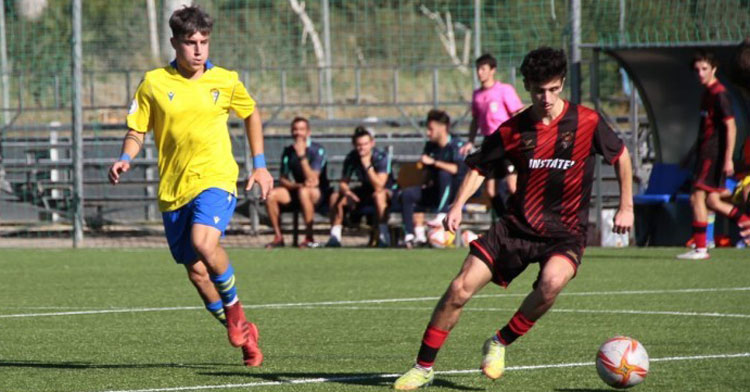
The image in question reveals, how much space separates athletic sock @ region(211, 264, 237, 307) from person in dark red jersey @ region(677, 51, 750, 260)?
736 cm

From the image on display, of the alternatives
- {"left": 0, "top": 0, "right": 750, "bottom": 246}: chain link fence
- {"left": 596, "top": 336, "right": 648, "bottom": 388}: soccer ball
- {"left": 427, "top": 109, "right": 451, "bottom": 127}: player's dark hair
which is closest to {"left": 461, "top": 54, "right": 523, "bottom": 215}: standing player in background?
{"left": 427, "top": 109, "right": 451, "bottom": 127}: player's dark hair

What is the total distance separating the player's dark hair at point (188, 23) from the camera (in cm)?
686

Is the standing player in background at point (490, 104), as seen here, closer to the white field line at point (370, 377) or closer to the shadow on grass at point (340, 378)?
the white field line at point (370, 377)

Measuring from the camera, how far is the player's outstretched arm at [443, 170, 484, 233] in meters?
6.16

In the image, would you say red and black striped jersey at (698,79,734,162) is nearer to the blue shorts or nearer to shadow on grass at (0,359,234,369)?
the blue shorts

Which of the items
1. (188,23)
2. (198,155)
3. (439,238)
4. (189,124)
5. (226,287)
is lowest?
(439,238)

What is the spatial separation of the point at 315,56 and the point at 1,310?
13.6 meters

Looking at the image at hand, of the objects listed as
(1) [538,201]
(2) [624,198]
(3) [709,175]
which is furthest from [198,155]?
(3) [709,175]

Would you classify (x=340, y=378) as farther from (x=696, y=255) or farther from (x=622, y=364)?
(x=696, y=255)

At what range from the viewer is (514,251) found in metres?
6.22

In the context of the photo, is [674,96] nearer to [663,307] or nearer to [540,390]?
[663,307]

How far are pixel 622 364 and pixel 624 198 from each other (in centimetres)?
88

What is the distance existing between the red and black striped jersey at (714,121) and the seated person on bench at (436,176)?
3.23 metres

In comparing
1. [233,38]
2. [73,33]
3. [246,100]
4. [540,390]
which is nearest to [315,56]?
[233,38]
